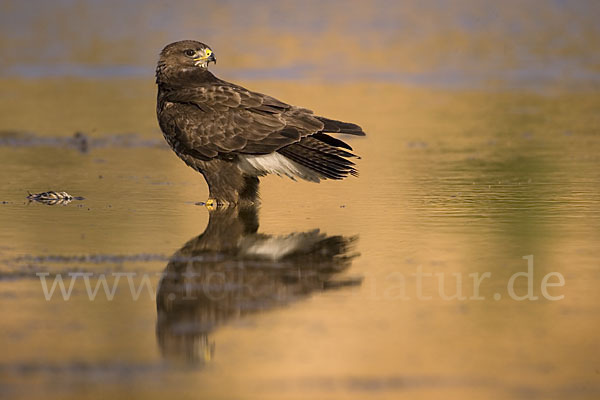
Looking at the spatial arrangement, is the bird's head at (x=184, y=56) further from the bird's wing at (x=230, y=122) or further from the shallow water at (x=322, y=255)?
the shallow water at (x=322, y=255)

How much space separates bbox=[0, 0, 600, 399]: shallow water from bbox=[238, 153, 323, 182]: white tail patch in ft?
0.79

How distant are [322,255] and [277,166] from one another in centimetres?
219

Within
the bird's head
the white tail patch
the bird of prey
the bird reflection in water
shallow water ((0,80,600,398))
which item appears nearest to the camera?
shallow water ((0,80,600,398))

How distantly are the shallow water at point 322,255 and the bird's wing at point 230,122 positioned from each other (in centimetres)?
51

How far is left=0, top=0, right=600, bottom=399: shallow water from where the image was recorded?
5.40m

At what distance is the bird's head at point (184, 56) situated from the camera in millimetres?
10352

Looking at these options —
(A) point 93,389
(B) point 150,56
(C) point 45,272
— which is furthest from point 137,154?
(B) point 150,56

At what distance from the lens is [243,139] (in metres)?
9.68

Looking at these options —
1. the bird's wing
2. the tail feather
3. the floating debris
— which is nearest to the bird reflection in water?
the tail feather

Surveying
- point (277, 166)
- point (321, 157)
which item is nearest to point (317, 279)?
point (321, 157)

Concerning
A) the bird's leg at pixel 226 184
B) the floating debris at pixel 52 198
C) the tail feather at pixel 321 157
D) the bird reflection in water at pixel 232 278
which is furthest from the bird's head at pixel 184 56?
the bird reflection in water at pixel 232 278

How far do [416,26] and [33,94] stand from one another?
32.3 feet

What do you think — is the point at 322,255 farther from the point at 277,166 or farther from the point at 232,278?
the point at 277,166

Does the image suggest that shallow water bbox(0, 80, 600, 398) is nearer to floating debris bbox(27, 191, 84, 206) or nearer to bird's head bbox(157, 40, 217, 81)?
floating debris bbox(27, 191, 84, 206)
